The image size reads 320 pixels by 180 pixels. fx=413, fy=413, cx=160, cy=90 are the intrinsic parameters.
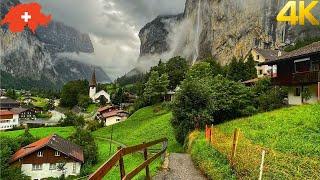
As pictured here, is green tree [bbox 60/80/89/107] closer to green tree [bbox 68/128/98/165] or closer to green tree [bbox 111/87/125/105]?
green tree [bbox 111/87/125/105]

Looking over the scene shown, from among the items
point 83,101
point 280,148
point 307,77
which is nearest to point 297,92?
point 307,77

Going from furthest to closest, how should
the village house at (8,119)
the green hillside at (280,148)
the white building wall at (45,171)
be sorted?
the village house at (8,119) < the white building wall at (45,171) < the green hillside at (280,148)

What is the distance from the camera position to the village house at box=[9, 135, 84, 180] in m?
60.9

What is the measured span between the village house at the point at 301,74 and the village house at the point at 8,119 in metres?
101

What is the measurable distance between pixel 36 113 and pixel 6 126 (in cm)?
2680

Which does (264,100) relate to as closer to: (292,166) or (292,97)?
(292,97)

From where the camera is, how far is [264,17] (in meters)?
185

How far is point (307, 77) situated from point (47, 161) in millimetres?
39219

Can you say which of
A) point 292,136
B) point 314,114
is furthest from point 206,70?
point 292,136

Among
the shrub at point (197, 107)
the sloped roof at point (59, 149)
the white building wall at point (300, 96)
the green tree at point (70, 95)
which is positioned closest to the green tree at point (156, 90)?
the sloped roof at point (59, 149)

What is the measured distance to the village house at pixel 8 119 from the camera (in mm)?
131125

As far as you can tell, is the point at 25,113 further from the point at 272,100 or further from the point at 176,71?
the point at 272,100

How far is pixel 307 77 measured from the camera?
4331 cm

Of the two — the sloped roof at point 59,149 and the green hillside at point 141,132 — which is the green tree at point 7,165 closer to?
the sloped roof at point 59,149
